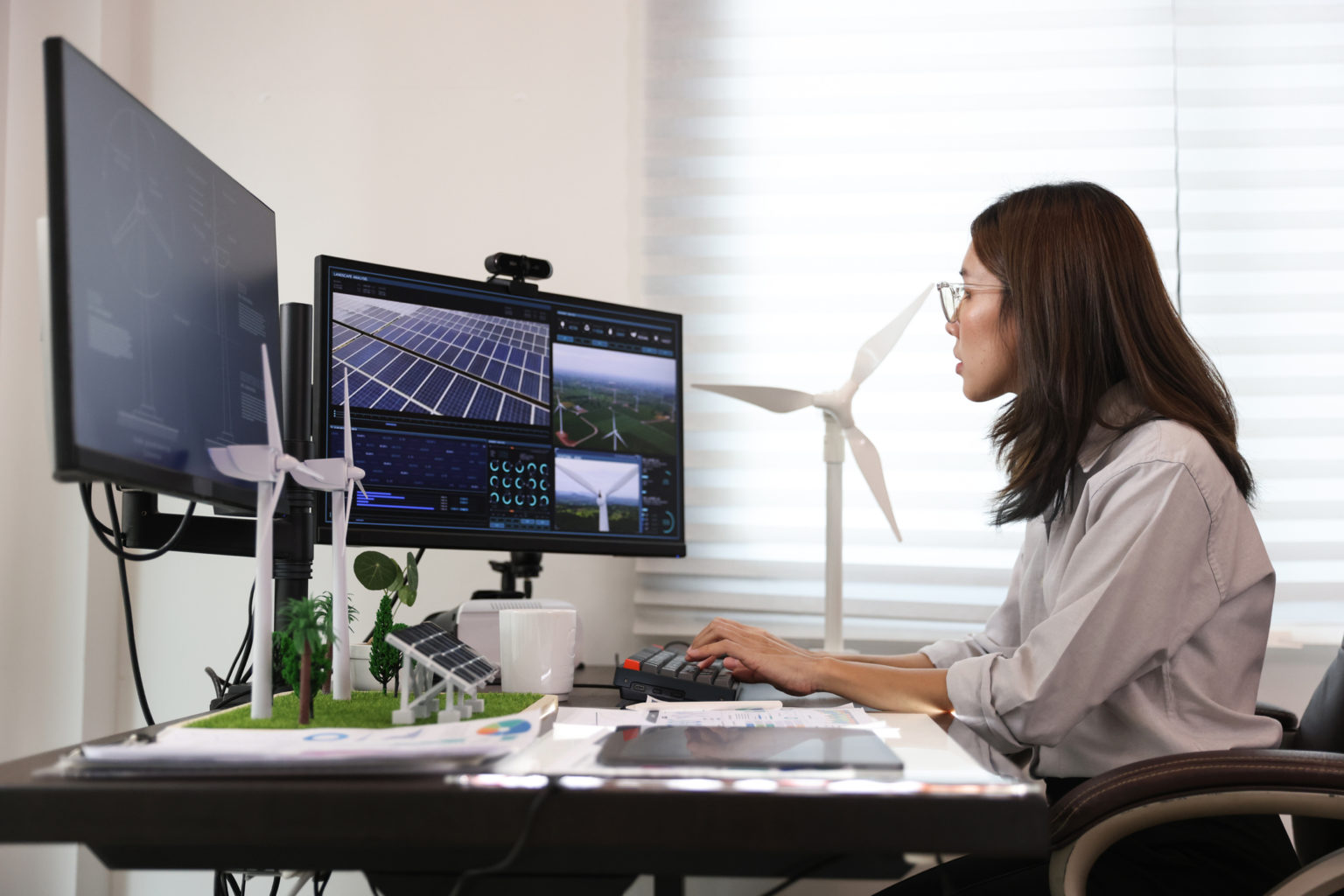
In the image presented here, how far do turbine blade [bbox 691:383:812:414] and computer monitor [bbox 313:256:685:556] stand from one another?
141mm

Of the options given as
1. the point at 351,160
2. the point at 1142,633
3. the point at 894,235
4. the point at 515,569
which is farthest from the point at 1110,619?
the point at 351,160

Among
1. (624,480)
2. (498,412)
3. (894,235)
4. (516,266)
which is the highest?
(894,235)

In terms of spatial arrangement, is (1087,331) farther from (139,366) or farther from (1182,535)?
(139,366)

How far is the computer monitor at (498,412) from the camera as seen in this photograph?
4.79 feet

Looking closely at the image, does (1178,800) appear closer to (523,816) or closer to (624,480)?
(523,816)

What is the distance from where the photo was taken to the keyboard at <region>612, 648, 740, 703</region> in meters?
1.21

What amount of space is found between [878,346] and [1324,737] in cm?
95

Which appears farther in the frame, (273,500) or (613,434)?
(613,434)

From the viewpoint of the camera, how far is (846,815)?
0.62 m

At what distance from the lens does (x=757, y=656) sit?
1220 mm

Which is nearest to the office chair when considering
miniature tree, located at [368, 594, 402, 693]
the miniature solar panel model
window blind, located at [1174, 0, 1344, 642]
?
the miniature solar panel model

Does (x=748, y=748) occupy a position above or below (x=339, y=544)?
below

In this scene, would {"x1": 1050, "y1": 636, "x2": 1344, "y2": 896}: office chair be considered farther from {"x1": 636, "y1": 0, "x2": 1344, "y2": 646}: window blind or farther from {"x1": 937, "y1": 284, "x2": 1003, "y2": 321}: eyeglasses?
{"x1": 636, "y1": 0, "x2": 1344, "y2": 646}: window blind

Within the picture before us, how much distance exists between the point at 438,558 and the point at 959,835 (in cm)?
165
